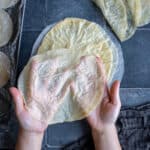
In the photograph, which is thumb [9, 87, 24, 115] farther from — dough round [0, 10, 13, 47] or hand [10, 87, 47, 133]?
dough round [0, 10, 13, 47]

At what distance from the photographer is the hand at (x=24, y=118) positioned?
842mm

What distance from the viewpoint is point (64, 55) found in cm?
93

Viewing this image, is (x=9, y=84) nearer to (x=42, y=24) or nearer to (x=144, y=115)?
(x=42, y=24)

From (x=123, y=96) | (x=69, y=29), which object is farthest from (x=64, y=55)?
(x=123, y=96)

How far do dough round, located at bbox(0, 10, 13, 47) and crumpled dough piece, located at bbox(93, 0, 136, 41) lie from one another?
0.26m

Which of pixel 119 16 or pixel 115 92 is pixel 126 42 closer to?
pixel 119 16

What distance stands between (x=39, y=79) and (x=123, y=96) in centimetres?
26

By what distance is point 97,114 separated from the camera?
93 cm

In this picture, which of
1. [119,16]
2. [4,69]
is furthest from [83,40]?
[4,69]

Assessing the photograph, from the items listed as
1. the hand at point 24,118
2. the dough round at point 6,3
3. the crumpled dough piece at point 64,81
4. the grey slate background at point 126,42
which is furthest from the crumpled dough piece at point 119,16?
the hand at point 24,118

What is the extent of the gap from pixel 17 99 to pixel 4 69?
14 cm

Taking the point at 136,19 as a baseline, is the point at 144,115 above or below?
below

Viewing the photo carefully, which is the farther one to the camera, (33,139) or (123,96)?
(123,96)

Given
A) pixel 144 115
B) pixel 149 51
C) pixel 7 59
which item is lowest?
pixel 144 115
